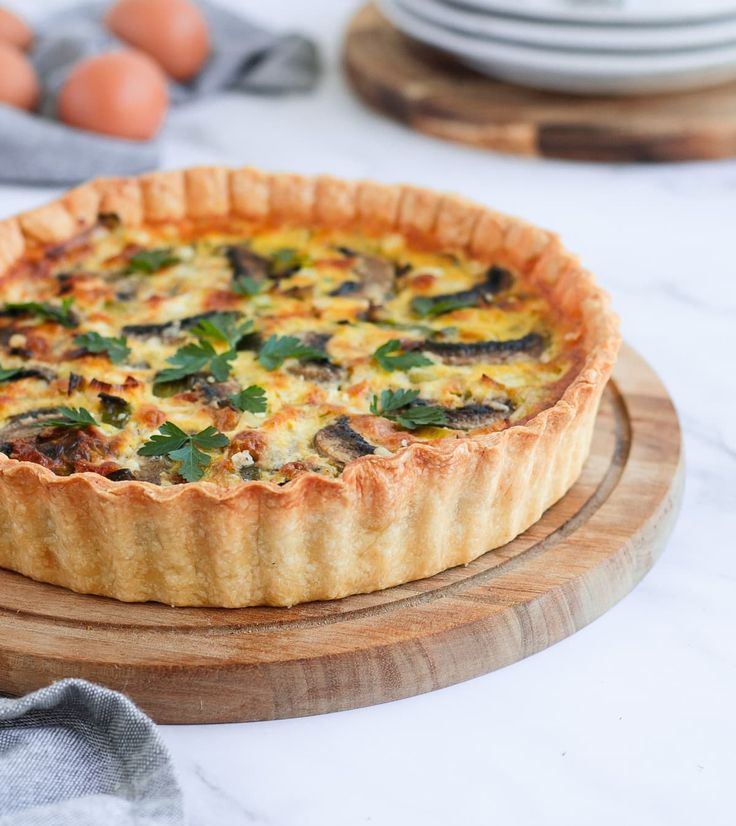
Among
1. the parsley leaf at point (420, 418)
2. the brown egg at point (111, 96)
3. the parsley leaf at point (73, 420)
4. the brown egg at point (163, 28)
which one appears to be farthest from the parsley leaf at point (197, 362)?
the brown egg at point (163, 28)

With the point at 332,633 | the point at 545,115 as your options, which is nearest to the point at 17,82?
the point at 545,115

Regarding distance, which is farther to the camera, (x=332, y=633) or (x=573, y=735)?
(x=332, y=633)

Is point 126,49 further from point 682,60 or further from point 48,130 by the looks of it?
point 682,60

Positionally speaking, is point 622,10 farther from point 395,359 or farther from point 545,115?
point 395,359

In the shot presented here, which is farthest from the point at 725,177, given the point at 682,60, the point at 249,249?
the point at 249,249

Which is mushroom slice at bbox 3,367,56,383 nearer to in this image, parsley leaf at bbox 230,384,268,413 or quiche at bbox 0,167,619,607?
quiche at bbox 0,167,619,607

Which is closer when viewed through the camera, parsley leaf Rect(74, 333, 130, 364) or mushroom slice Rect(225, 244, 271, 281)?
parsley leaf Rect(74, 333, 130, 364)

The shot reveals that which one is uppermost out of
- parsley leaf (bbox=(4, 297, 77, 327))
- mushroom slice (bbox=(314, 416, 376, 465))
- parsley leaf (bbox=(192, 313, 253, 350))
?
mushroom slice (bbox=(314, 416, 376, 465))

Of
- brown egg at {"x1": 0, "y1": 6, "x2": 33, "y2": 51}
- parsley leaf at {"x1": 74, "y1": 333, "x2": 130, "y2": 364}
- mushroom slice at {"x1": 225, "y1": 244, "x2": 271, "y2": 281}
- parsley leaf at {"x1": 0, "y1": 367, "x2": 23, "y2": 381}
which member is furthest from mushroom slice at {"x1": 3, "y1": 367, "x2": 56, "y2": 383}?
brown egg at {"x1": 0, "y1": 6, "x2": 33, "y2": 51}
